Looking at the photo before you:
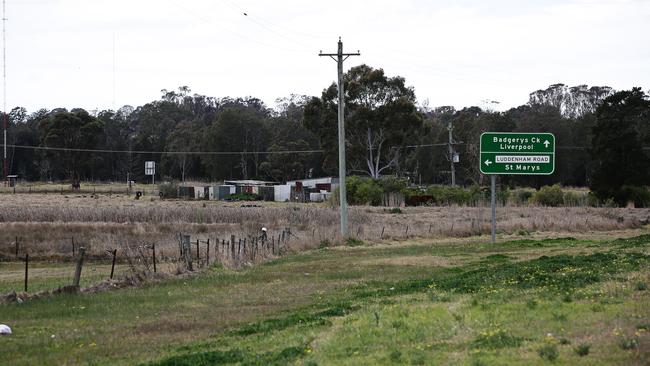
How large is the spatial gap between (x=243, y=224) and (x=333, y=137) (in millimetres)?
37904

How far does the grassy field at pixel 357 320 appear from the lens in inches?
384

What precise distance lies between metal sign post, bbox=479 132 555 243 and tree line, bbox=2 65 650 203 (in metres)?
34.3

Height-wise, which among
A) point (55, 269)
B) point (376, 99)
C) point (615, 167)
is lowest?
point (55, 269)

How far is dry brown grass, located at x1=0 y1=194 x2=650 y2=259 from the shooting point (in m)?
41.0

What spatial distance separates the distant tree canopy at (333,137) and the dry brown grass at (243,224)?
60.4ft

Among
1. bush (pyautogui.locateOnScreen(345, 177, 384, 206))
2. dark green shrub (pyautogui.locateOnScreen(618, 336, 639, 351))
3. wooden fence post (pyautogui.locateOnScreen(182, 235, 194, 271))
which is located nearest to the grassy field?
dark green shrub (pyautogui.locateOnScreen(618, 336, 639, 351))

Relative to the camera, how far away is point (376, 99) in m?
85.3

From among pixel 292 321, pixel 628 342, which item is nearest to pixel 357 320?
pixel 292 321

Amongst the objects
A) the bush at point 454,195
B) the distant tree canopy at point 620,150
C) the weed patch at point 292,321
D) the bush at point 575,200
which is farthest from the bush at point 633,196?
the weed patch at point 292,321

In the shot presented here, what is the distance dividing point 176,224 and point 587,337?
41.4 m

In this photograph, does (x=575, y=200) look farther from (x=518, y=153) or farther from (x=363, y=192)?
(x=518, y=153)

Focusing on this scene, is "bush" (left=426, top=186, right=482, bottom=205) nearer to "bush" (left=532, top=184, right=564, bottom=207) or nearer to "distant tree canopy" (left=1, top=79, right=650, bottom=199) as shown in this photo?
"bush" (left=532, top=184, right=564, bottom=207)

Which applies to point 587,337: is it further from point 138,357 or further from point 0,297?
point 0,297

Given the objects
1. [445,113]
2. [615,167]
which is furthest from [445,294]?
[445,113]
